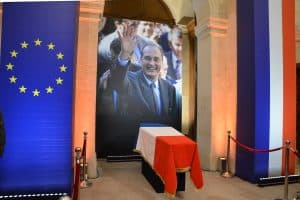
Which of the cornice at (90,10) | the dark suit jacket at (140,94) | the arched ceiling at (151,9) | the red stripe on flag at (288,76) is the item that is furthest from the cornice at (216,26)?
the arched ceiling at (151,9)

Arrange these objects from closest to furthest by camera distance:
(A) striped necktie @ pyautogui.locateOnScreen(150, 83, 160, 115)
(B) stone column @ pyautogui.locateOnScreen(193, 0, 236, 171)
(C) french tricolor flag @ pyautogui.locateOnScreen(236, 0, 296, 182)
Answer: (C) french tricolor flag @ pyautogui.locateOnScreen(236, 0, 296, 182)
(B) stone column @ pyautogui.locateOnScreen(193, 0, 236, 171)
(A) striped necktie @ pyautogui.locateOnScreen(150, 83, 160, 115)

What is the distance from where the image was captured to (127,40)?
8.68 m

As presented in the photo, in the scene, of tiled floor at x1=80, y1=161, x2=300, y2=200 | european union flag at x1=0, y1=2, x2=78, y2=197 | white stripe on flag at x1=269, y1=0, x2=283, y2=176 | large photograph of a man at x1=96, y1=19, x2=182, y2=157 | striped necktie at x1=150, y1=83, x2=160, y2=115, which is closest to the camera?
european union flag at x1=0, y1=2, x2=78, y2=197

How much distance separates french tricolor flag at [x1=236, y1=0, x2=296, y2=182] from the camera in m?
5.87

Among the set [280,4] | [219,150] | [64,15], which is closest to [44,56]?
[64,15]

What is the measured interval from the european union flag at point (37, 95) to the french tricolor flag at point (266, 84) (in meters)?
3.95

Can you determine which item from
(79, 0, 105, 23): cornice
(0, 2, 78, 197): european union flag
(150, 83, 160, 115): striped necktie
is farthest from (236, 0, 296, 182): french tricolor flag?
(0, 2, 78, 197): european union flag

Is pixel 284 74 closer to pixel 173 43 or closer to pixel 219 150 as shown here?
pixel 219 150

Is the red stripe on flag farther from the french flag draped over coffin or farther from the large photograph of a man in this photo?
the large photograph of a man

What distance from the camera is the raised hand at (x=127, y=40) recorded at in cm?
862

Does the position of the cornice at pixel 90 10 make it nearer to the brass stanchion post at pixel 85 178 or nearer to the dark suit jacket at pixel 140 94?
the dark suit jacket at pixel 140 94

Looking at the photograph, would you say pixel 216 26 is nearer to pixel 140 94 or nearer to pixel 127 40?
pixel 127 40

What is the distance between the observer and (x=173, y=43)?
360 inches

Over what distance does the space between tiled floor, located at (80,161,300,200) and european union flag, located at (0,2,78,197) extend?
87cm
